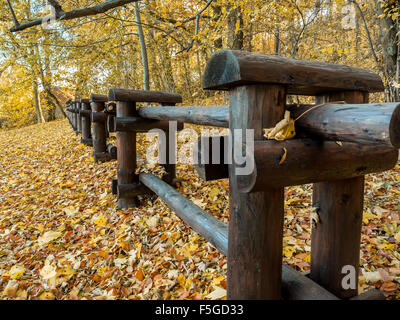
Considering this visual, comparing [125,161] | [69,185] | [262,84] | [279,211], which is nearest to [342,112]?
[262,84]

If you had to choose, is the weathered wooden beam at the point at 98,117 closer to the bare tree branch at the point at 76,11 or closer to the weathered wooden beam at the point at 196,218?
the bare tree branch at the point at 76,11

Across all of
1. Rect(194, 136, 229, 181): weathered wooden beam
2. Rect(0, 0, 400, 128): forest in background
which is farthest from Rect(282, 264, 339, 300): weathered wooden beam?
Rect(0, 0, 400, 128): forest in background

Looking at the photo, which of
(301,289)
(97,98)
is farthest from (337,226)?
(97,98)

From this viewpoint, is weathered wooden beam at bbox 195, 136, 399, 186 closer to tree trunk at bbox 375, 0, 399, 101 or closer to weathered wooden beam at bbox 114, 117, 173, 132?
weathered wooden beam at bbox 114, 117, 173, 132

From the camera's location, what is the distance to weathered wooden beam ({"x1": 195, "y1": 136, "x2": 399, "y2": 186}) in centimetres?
112

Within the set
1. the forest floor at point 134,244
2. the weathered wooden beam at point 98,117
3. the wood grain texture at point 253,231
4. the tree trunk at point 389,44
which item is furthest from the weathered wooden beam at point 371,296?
the weathered wooden beam at point 98,117

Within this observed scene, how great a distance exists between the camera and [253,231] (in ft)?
4.39

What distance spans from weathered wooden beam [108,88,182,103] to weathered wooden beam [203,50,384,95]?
2.28 metres

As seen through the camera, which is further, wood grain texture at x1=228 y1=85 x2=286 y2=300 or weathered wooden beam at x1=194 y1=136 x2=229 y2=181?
weathered wooden beam at x1=194 y1=136 x2=229 y2=181

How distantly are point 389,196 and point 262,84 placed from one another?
285cm

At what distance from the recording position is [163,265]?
2498 millimetres

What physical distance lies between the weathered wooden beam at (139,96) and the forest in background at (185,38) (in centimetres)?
83

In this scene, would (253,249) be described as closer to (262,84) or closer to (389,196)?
(262,84)

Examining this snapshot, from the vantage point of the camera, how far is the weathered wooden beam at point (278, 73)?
1163mm
